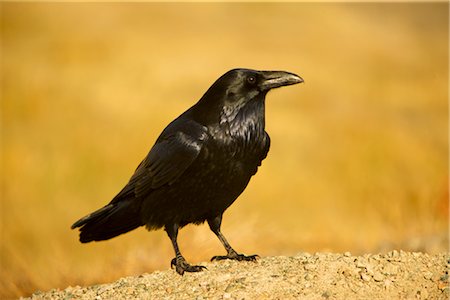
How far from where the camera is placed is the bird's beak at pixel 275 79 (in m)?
6.16

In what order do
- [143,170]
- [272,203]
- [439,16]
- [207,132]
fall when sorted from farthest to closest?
[439,16] → [272,203] → [143,170] → [207,132]

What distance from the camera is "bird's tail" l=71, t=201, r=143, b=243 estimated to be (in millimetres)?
6723

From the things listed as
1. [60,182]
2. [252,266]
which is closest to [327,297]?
[252,266]

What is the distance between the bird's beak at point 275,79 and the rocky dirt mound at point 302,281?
140 cm

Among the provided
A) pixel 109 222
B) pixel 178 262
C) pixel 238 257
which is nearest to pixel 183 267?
pixel 178 262

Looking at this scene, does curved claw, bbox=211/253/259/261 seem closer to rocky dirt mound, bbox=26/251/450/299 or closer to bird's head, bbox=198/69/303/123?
rocky dirt mound, bbox=26/251/450/299

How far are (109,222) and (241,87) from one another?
177cm

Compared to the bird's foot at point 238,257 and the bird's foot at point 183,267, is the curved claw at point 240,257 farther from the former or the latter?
the bird's foot at point 183,267

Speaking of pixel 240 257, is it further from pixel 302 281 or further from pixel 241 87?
pixel 241 87

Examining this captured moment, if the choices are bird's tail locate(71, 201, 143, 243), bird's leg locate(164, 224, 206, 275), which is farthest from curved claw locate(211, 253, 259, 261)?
bird's tail locate(71, 201, 143, 243)

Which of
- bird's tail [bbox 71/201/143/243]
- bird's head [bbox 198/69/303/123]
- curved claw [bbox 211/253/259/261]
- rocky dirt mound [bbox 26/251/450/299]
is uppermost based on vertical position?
bird's head [bbox 198/69/303/123]

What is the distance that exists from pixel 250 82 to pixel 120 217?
171cm

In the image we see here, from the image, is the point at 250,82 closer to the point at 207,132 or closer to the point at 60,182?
the point at 207,132

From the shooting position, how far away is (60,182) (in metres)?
18.2
